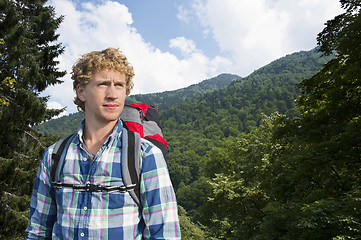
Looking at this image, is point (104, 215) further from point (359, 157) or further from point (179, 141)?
point (179, 141)

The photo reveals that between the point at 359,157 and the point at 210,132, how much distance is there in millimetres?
101076

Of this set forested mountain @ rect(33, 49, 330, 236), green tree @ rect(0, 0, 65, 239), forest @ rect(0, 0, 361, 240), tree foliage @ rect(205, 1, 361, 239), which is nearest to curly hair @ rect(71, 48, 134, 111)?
forest @ rect(0, 0, 361, 240)

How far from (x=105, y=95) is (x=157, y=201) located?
75cm

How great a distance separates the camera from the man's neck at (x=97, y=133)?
160 cm

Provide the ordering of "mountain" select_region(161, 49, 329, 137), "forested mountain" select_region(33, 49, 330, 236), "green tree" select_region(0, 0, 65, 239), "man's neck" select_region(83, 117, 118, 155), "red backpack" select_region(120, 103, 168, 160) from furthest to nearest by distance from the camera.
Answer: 1. "mountain" select_region(161, 49, 329, 137)
2. "forested mountain" select_region(33, 49, 330, 236)
3. "green tree" select_region(0, 0, 65, 239)
4. "red backpack" select_region(120, 103, 168, 160)
5. "man's neck" select_region(83, 117, 118, 155)

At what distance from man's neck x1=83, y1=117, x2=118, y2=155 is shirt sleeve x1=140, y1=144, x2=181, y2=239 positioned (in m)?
0.38

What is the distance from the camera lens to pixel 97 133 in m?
1.61

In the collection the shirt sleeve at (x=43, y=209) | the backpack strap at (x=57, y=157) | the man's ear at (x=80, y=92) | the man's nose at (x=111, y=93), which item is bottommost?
→ the shirt sleeve at (x=43, y=209)

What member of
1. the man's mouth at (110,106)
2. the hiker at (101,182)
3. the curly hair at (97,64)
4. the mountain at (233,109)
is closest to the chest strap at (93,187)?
the hiker at (101,182)

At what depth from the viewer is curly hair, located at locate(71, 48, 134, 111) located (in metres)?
1.54

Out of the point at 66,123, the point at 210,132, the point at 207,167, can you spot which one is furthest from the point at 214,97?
the point at 207,167

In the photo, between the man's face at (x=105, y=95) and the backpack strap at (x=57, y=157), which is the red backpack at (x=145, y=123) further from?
the backpack strap at (x=57, y=157)

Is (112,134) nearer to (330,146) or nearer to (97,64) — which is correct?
(97,64)

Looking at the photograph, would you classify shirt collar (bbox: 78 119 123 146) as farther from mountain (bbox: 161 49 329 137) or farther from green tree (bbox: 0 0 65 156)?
mountain (bbox: 161 49 329 137)
